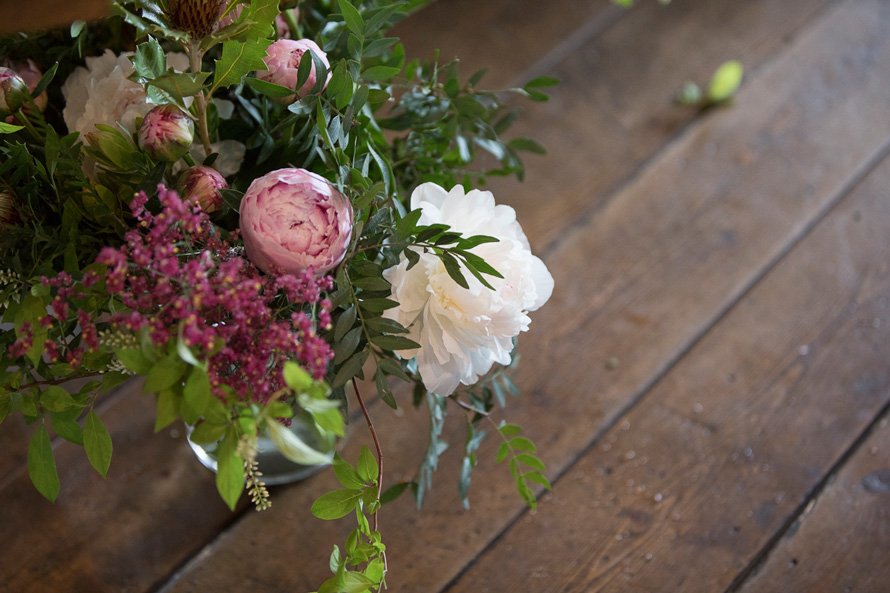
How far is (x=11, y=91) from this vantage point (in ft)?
1.46

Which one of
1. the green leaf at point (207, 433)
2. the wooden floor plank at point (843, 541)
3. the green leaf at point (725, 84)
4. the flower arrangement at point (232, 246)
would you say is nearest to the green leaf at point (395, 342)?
the flower arrangement at point (232, 246)

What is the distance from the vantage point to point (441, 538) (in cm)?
67

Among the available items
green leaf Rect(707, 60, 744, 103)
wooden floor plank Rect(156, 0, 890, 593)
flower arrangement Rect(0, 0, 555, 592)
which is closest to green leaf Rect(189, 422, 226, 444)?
flower arrangement Rect(0, 0, 555, 592)

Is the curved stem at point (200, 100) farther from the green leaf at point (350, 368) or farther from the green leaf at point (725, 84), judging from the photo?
the green leaf at point (725, 84)

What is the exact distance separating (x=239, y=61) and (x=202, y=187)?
73mm

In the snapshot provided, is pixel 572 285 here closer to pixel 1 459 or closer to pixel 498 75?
pixel 498 75

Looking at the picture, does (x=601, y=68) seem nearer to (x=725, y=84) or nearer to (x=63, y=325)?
(x=725, y=84)

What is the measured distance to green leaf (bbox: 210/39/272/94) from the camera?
407 mm

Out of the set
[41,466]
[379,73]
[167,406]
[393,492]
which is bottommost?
[393,492]

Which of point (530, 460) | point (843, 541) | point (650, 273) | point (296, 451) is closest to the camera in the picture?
point (296, 451)

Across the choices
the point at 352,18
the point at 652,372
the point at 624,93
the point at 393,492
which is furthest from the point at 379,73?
the point at 624,93

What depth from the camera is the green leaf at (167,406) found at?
14.0 inches

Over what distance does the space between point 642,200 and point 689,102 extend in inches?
7.2

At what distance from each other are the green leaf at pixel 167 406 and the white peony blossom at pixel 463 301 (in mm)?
139
